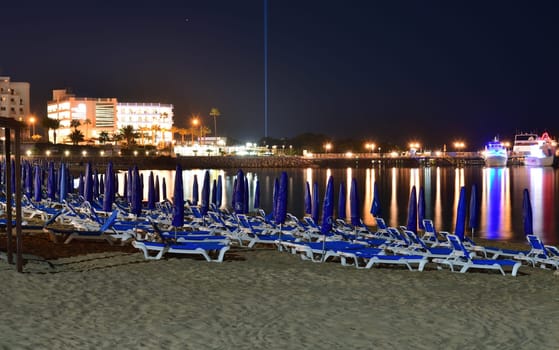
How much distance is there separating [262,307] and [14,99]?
123 metres

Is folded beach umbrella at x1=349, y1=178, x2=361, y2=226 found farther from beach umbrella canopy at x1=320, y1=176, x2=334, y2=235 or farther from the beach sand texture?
the beach sand texture

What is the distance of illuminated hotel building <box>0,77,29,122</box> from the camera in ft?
384

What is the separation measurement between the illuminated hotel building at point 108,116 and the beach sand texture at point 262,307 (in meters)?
106

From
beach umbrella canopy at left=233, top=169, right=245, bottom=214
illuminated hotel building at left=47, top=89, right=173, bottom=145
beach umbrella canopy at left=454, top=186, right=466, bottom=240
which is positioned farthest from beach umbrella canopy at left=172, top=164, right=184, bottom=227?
illuminated hotel building at left=47, top=89, right=173, bottom=145

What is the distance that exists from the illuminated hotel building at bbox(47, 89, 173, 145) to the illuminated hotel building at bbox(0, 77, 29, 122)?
507 cm

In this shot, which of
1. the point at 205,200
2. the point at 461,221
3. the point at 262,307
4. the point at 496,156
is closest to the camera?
the point at 262,307

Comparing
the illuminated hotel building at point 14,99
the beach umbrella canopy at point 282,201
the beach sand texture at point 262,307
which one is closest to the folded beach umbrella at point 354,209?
the beach umbrella canopy at point 282,201

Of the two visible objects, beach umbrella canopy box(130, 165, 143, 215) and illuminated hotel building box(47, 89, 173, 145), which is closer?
beach umbrella canopy box(130, 165, 143, 215)

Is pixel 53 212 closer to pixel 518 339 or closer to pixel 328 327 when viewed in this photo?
pixel 328 327

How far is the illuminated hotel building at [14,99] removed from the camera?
117 m

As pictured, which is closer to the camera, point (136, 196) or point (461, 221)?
point (461, 221)

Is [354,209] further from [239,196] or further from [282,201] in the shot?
[239,196]

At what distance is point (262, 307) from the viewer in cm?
709

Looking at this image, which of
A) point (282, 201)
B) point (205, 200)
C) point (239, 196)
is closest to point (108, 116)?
point (205, 200)
